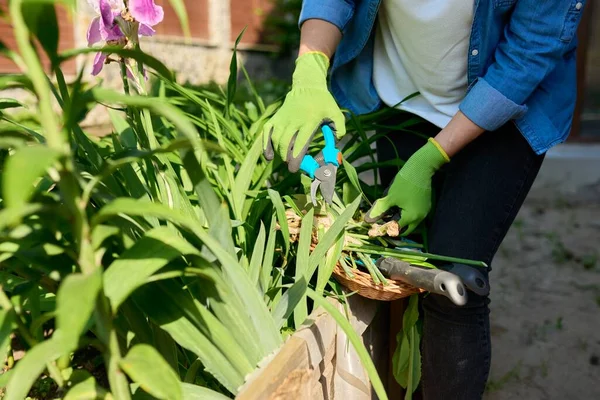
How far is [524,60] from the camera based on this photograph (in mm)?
1132

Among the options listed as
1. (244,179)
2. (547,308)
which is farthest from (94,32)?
(547,308)

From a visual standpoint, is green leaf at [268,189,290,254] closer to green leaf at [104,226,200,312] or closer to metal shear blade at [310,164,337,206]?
metal shear blade at [310,164,337,206]

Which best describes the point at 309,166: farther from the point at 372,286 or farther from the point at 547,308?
the point at 547,308

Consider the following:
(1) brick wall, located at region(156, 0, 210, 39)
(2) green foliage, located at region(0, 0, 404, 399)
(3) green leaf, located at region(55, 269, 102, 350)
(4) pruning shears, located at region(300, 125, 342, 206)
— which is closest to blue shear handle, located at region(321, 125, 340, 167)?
(4) pruning shears, located at region(300, 125, 342, 206)

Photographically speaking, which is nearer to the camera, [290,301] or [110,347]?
[110,347]

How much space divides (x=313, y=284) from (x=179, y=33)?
19.4ft

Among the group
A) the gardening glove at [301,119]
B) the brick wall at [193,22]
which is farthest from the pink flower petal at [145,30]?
the brick wall at [193,22]

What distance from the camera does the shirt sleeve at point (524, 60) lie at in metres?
1.12

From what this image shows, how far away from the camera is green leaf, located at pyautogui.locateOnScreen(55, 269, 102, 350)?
1.64 feet

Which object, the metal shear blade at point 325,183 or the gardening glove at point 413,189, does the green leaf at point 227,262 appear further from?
the gardening glove at point 413,189

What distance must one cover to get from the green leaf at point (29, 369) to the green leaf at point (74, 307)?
45 mm

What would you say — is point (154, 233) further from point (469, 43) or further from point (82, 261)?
point (469, 43)

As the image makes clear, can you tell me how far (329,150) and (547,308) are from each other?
1641 millimetres

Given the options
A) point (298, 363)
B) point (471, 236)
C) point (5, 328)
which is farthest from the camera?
point (471, 236)
